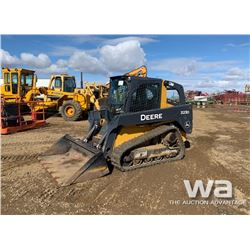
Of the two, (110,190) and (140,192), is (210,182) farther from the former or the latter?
(110,190)

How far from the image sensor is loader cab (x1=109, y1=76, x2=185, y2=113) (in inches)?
230

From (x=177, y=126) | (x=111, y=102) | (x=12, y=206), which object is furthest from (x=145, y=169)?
(x=12, y=206)

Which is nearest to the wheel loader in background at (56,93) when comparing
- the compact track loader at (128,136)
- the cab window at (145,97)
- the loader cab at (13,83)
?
the loader cab at (13,83)

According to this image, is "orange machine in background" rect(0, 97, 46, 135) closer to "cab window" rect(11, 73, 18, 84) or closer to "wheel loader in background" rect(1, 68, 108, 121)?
"wheel loader in background" rect(1, 68, 108, 121)

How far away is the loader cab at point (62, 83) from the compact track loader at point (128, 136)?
802 centimetres

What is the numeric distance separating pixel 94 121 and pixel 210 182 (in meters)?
3.14

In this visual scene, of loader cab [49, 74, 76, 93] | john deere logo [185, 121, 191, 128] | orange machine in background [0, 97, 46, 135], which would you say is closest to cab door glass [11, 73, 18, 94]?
loader cab [49, 74, 76, 93]

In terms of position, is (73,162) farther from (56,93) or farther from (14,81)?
(14,81)

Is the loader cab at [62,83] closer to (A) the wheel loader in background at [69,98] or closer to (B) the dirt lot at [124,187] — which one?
(A) the wheel loader in background at [69,98]

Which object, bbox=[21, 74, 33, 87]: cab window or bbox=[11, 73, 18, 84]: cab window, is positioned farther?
bbox=[21, 74, 33, 87]: cab window

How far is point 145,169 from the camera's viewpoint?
5.57 meters

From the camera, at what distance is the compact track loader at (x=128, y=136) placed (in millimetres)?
5254

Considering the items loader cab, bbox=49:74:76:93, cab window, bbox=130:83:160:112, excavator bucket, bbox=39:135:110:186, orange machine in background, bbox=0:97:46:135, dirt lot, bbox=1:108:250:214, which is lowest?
dirt lot, bbox=1:108:250:214

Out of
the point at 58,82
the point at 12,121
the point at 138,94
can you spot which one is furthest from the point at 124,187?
the point at 58,82
